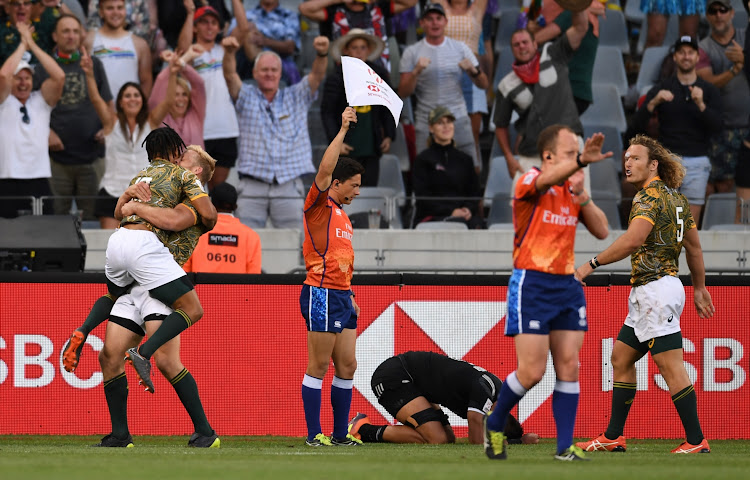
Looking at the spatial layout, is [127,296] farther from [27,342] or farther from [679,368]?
[679,368]

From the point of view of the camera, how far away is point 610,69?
1644 cm

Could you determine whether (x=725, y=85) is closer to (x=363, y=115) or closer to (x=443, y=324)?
(x=363, y=115)

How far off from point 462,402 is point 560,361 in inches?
113

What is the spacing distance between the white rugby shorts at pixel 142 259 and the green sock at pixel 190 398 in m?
0.73

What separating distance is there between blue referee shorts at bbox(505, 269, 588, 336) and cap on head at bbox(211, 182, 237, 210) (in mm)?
4384

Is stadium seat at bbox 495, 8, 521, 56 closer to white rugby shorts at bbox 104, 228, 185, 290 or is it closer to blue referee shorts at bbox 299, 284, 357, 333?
blue referee shorts at bbox 299, 284, 357, 333

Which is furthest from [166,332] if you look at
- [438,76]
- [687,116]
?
[687,116]

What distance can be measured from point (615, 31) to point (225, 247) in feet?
28.4

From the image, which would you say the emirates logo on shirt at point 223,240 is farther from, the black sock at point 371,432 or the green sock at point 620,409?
the green sock at point 620,409

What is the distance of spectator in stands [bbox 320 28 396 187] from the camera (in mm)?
13719

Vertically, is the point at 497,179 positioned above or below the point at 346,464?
above

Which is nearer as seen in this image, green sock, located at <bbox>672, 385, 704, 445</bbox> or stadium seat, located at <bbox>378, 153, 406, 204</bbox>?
green sock, located at <bbox>672, 385, 704, 445</bbox>

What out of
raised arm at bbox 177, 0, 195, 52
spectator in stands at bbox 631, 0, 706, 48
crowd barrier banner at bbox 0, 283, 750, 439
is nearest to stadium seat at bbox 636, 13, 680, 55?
spectator in stands at bbox 631, 0, 706, 48

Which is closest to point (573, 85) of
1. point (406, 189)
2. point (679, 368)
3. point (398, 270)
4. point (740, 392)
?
point (406, 189)
